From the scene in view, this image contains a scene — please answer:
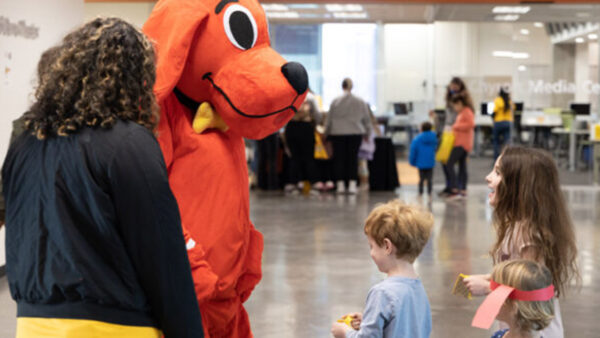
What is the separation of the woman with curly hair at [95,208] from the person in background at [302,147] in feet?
27.3

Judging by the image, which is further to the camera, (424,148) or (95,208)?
(424,148)

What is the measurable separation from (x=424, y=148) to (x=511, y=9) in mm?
3391

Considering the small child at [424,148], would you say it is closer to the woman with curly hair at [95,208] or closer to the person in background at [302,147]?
the person in background at [302,147]

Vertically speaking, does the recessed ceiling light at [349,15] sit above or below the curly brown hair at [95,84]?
above

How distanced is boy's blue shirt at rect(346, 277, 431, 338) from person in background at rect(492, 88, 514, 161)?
9.56 metres

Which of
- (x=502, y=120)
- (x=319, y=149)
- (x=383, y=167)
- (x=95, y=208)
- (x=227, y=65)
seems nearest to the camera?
(x=95, y=208)

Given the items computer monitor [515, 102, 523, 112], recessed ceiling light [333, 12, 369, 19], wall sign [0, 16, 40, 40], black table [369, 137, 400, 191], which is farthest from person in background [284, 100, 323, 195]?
wall sign [0, 16, 40, 40]

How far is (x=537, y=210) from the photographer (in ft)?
8.93

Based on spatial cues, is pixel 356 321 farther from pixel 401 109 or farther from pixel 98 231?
pixel 401 109

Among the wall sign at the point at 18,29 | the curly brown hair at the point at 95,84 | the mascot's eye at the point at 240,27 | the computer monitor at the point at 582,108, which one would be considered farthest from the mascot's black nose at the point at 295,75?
the computer monitor at the point at 582,108

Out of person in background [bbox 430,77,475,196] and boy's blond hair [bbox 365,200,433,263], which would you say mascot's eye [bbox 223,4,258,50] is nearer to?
boy's blond hair [bbox 365,200,433,263]

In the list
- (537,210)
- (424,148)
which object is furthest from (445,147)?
(537,210)

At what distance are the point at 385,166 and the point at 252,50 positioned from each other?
Answer: 26.6 ft

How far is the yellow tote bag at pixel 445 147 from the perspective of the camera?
395 inches
